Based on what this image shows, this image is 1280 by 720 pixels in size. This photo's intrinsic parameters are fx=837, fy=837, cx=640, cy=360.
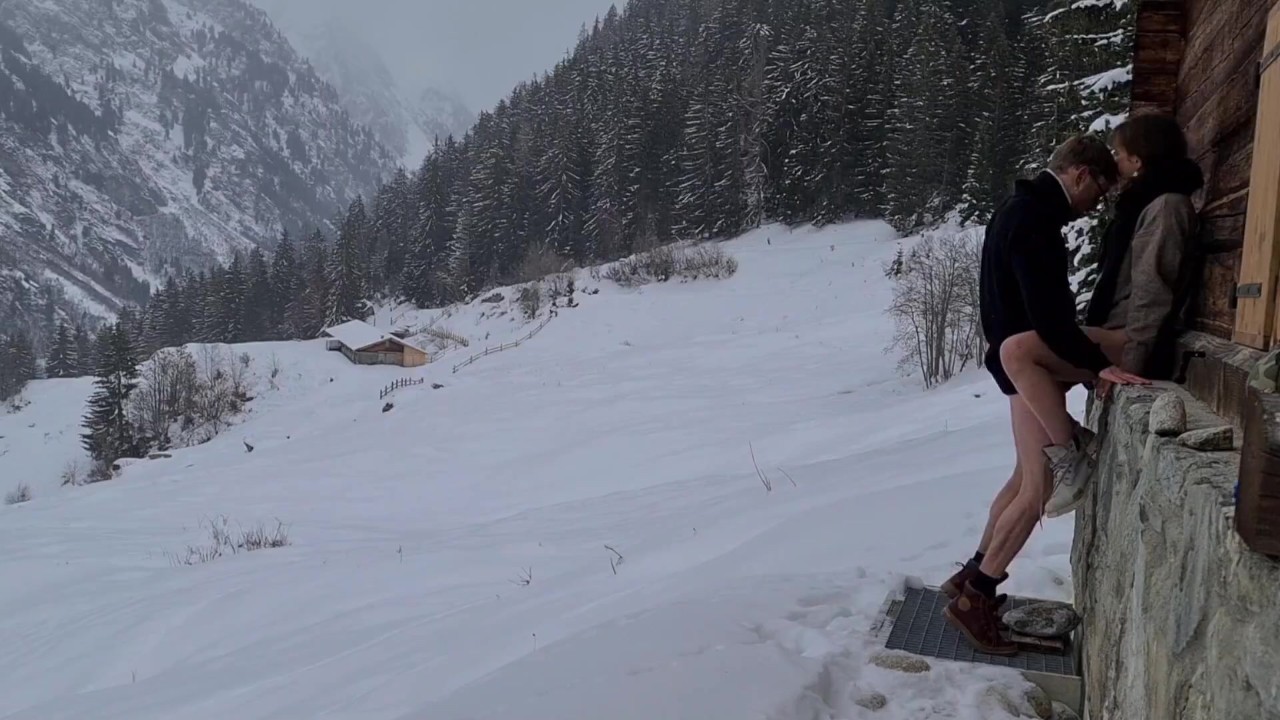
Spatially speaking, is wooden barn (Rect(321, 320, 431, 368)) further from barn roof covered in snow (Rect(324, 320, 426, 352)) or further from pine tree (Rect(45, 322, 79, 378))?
pine tree (Rect(45, 322, 79, 378))

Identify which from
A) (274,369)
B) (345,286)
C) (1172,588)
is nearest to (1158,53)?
(1172,588)

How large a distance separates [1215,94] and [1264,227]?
53.0 inches

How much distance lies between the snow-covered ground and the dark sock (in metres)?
0.33

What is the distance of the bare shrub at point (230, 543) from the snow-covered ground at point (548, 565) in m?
0.29

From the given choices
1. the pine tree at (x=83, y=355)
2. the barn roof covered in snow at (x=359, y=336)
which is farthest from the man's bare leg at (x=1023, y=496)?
the pine tree at (x=83, y=355)

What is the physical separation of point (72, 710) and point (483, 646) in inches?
102

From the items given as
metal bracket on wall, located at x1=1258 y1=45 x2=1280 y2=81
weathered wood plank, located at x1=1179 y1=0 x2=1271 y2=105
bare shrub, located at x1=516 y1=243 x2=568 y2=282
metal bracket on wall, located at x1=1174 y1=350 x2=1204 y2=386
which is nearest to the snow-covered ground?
metal bracket on wall, located at x1=1174 y1=350 x2=1204 y2=386

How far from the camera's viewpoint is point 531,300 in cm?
4372

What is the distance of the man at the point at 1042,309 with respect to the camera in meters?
2.93

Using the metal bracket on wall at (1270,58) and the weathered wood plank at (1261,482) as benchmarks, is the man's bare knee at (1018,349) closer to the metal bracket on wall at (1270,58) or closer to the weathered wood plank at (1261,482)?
the metal bracket on wall at (1270,58)

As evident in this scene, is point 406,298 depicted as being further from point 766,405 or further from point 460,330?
point 766,405

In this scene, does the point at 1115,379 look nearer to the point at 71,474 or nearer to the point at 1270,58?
the point at 1270,58

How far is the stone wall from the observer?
112cm

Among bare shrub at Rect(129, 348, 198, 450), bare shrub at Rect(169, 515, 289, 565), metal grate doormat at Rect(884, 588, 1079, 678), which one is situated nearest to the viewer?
metal grate doormat at Rect(884, 588, 1079, 678)
